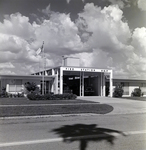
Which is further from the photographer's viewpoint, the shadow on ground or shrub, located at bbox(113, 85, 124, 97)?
shrub, located at bbox(113, 85, 124, 97)

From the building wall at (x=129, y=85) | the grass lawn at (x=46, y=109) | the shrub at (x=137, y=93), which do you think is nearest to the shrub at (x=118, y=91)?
the building wall at (x=129, y=85)

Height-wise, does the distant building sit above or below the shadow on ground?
above

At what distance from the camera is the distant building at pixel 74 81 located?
25.2 m

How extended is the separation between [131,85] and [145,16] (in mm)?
27877

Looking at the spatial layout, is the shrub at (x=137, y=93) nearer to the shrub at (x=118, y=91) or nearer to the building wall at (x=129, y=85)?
the building wall at (x=129, y=85)


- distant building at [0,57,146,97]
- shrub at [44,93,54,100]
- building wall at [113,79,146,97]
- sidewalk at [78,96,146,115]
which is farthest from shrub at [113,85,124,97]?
shrub at [44,93,54,100]

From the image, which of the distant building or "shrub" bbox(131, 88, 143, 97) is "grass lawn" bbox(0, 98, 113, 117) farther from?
"shrub" bbox(131, 88, 143, 97)

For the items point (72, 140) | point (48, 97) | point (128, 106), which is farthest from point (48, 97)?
point (72, 140)

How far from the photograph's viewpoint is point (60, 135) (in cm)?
616

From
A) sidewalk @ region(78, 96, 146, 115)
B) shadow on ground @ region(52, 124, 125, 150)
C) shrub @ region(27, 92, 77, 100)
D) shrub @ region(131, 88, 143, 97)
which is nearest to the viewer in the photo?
shadow on ground @ region(52, 124, 125, 150)

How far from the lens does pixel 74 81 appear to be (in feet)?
112

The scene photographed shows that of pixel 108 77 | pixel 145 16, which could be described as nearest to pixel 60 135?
pixel 145 16

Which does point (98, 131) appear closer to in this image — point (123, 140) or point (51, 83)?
point (123, 140)

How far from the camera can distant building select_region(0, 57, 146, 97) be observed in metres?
25.2
